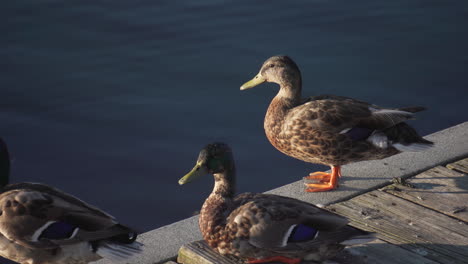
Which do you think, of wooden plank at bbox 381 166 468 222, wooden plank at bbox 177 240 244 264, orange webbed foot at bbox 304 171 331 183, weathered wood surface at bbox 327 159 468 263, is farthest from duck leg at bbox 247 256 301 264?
orange webbed foot at bbox 304 171 331 183

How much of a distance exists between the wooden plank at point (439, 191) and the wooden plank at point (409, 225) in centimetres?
8

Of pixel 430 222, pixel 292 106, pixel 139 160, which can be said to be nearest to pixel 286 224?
pixel 430 222

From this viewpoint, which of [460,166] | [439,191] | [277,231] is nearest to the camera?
[277,231]

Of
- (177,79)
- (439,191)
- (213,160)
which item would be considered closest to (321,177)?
(439,191)

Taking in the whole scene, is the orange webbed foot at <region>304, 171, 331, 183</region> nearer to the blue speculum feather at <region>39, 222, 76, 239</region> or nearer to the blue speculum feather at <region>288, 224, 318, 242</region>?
the blue speculum feather at <region>288, 224, 318, 242</region>

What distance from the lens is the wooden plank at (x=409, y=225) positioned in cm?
471

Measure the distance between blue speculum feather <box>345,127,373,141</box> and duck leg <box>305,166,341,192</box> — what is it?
10.5 inches

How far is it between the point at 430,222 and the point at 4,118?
17.5 ft

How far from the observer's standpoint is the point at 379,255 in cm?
461

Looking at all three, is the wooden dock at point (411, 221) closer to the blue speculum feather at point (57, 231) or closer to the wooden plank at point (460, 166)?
the wooden plank at point (460, 166)

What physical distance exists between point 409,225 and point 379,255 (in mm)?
484

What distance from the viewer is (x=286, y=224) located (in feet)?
14.1

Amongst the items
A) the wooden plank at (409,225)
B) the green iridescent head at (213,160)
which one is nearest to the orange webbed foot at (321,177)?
the wooden plank at (409,225)

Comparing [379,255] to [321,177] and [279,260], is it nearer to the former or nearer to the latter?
[279,260]
